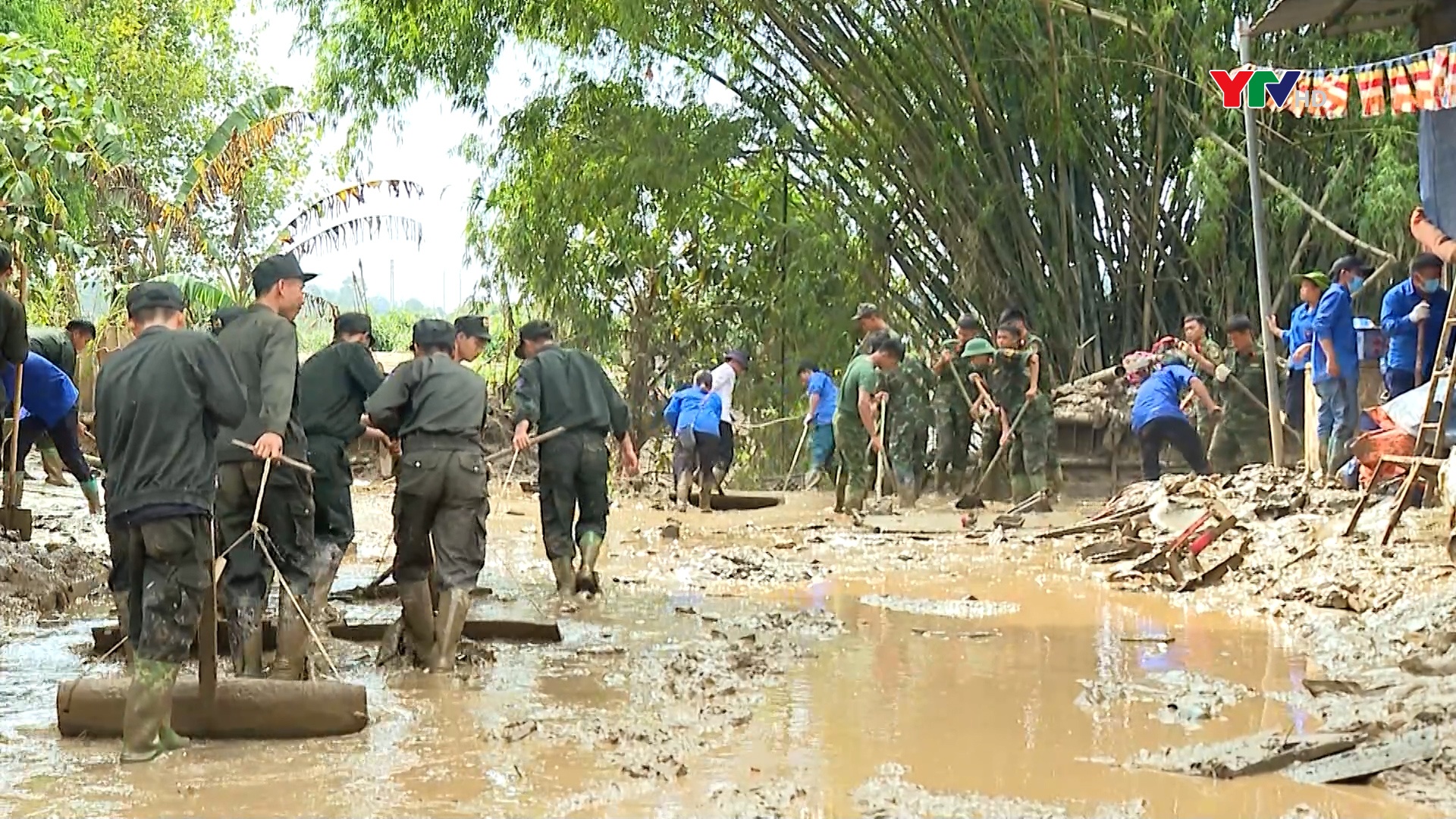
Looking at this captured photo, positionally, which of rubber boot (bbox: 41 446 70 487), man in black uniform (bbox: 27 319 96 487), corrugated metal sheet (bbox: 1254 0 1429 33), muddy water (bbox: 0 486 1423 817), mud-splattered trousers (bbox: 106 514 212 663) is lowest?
muddy water (bbox: 0 486 1423 817)

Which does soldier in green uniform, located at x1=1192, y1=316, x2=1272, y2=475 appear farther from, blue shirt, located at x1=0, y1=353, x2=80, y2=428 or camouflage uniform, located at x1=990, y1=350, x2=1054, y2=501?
blue shirt, located at x1=0, y1=353, x2=80, y2=428

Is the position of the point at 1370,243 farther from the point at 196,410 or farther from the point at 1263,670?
the point at 196,410

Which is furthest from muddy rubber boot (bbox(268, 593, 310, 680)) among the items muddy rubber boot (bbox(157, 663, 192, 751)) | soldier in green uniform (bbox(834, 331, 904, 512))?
soldier in green uniform (bbox(834, 331, 904, 512))

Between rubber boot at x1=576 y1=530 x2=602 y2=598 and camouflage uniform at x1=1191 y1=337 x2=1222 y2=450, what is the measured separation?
6194 mm

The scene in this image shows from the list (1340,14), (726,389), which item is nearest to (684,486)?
(726,389)

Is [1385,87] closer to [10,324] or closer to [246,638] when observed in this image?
[246,638]

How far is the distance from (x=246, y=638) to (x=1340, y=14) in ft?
24.6

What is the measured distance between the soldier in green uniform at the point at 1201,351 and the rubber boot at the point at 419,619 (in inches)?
311

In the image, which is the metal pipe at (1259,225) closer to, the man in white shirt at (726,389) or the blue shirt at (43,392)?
the man in white shirt at (726,389)

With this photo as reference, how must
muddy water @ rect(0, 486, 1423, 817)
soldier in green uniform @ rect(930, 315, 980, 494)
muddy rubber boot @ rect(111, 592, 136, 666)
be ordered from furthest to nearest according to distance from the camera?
soldier in green uniform @ rect(930, 315, 980, 494)
muddy rubber boot @ rect(111, 592, 136, 666)
muddy water @ rect(0, 486, 1423, 817)

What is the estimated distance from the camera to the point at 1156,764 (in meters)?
4.52

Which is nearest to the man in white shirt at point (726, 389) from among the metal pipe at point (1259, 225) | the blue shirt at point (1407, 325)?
the metal pipe at point (1259, 225)

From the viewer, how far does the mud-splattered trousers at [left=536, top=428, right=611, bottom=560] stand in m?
8.05

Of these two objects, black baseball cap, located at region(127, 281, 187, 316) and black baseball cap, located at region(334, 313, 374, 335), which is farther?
black baseball cap, located at region(334, 313, 374, 335)
